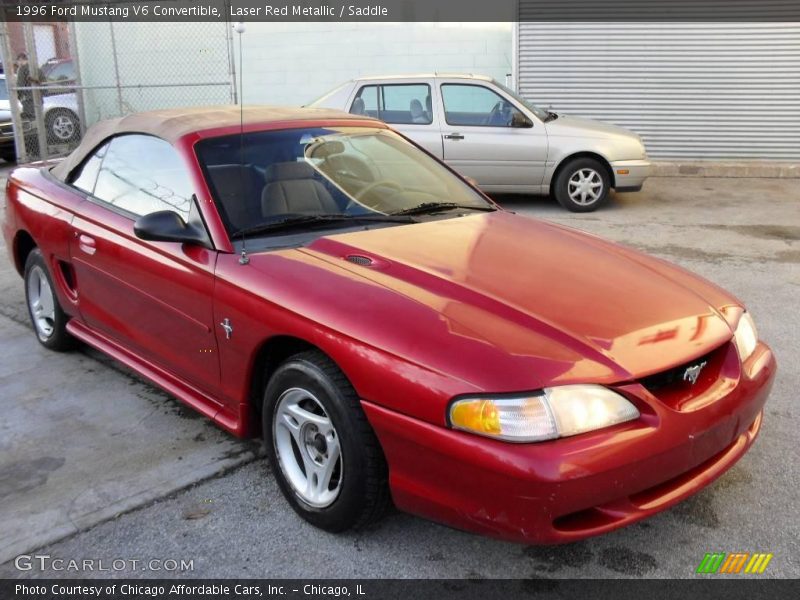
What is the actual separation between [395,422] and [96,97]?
1607 cm

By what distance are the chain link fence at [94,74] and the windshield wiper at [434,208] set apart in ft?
26.6

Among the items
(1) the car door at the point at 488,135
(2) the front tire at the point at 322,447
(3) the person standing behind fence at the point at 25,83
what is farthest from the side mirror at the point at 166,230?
(3) the person standing behind fence at the point at 25,83

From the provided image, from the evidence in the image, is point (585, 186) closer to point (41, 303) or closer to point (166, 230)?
point (41, 303)

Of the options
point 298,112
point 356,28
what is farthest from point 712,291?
point 356,28

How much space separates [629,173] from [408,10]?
5.88 meters

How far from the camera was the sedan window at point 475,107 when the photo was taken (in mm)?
9047

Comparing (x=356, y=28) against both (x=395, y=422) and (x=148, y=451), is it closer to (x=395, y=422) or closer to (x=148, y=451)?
(x=148, y=451)

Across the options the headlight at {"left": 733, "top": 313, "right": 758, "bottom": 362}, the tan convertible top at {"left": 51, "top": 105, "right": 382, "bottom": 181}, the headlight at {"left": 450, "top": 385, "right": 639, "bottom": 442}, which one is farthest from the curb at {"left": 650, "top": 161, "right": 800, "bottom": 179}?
the headlight at {"left": 450, "top": 385, "right": 639, "bottom": 442}

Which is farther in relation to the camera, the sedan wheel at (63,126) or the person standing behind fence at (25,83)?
the sedan wheel at (63,126)

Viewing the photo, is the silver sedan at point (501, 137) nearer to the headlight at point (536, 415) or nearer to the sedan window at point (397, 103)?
the sedan window at point (397, 103)

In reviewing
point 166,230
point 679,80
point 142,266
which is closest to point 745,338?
point 166,230

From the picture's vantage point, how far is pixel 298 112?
4023mm

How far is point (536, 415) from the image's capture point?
2283 mm

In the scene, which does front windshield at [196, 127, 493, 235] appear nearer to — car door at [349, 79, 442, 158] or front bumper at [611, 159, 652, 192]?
car door at [349, 79, 442, 158]
